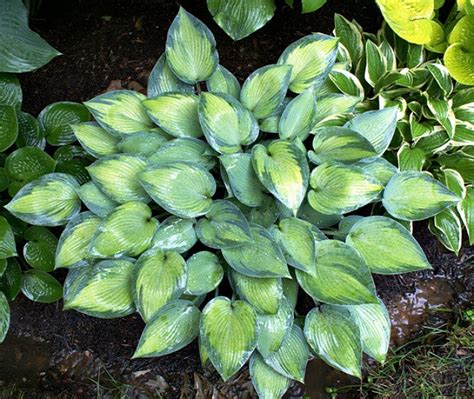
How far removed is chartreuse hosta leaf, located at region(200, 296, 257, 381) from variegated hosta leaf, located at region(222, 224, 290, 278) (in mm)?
98

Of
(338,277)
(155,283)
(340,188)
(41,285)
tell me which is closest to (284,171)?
(340,188)

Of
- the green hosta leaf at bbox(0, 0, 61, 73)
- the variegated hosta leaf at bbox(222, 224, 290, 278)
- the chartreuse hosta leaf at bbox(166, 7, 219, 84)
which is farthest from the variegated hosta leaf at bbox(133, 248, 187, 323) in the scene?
the green hosta leaf at bbox(0, 0, 61, 73)

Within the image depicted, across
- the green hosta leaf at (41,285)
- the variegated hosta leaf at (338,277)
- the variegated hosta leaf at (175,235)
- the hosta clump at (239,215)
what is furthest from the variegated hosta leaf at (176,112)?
the green hosta leaf at (41,285)

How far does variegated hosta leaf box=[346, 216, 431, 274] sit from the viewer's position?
124 cm

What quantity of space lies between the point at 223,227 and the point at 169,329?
269mm

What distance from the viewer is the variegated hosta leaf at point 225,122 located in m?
1.24

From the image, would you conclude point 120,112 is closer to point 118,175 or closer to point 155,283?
point 118,175

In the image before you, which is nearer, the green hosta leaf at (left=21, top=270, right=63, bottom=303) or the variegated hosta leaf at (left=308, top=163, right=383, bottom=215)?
the variegated hosta leaf at (left=308, top=163, right=383, bottom=215)

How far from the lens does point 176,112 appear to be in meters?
1.32

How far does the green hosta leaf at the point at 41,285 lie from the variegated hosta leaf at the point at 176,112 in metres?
0.54

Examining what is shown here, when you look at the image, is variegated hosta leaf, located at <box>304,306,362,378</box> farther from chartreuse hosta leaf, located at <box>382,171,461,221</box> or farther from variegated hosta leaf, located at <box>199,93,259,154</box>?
variegated hosta leaf, located at <box>199,93,259,154</box>

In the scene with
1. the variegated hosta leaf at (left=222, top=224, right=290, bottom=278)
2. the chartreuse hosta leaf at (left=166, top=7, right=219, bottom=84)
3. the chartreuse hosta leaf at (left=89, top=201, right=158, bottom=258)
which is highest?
the chartreuse hosta leaf at (left=166, top=7, right=219, bottom=84)

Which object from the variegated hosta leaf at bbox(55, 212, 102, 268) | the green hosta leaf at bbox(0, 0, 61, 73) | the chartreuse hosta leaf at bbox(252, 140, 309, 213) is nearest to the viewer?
the chartreuse hosta leaf at bbox(252, 140, 309, 213)

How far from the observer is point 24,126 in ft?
4.79
